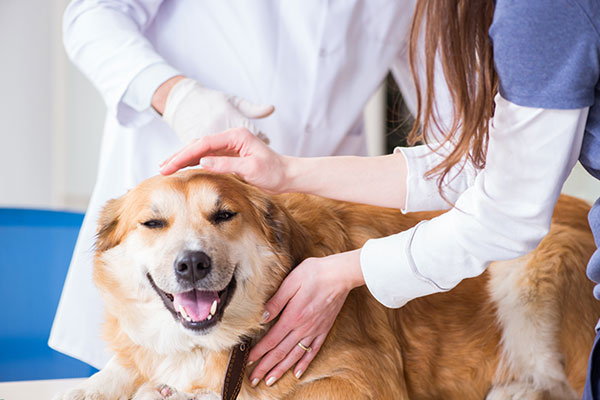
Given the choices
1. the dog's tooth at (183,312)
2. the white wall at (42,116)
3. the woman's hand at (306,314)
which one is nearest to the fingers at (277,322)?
the woman's hand at (306,314)

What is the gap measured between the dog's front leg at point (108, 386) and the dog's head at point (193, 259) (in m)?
0.06

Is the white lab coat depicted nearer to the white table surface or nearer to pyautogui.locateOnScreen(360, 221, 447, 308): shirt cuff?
the white table surface

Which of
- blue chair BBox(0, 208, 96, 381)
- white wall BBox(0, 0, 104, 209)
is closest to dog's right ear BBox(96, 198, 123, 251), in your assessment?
blue chair BBox(0, 208, 96, 381)

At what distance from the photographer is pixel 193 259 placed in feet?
3.38

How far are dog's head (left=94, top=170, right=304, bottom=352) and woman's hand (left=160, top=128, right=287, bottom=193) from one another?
4cm

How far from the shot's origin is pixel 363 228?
1299mm

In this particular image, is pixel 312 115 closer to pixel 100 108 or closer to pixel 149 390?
pixel 149 390

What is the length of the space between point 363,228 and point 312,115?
0.35 m

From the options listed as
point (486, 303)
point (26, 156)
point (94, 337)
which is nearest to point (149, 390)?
point (94, 337)

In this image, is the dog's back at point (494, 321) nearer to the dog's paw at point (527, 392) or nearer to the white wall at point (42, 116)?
the dog's paw at point (527, 392)

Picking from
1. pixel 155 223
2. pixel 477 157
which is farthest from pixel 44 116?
pixel 477 157

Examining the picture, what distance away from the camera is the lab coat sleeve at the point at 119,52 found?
1317mm

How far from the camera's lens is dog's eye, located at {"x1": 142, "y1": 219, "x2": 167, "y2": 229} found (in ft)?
3.69

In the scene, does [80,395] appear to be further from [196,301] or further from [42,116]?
[42,116]
